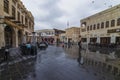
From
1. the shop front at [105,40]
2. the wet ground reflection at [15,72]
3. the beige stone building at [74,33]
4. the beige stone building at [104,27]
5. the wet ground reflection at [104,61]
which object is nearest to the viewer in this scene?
the wet ground reflection at [15,72]

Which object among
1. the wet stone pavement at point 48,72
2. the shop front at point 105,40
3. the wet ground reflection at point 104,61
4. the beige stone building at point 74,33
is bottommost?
the wet ground reflection at point 104,61

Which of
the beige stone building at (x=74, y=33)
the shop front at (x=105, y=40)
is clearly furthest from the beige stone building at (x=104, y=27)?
the beige stone building at (x=74, y=33)

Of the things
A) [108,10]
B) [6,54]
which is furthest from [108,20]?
[6,54]

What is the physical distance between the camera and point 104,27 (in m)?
29.7

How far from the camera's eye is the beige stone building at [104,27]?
25.8 meters

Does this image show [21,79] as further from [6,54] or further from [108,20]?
[108,20]

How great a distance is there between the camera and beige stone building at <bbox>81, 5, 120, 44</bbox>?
25.8 m

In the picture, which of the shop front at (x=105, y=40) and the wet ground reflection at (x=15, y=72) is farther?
the shop front at (x=105, y=40)

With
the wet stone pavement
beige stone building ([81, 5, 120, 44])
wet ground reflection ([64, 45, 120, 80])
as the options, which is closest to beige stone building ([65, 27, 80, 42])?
beige stone building ([81, 5, 120, 44])

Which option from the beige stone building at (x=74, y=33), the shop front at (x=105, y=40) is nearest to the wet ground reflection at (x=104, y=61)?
the shop front at (x=105, y=40)

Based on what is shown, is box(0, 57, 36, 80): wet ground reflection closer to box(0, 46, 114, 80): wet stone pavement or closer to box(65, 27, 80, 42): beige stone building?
box(0, 46, 114, 80): wet stone pavement

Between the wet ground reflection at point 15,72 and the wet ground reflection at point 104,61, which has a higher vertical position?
the wet ground reflection at point 15,72

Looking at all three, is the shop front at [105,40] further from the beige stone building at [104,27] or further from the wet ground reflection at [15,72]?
the wet ground reflection at [15,72]

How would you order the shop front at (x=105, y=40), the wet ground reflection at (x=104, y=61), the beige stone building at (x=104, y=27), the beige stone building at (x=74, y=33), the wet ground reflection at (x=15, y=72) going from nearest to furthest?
the wet ground reflection at (x=15, y=72) → the wet ground reflection at (x=104, y=61) → the beige stone building at (x=104, y=27) → the shop front at (x=105, y=40) → the beige stone building at (x=74, y=33)
